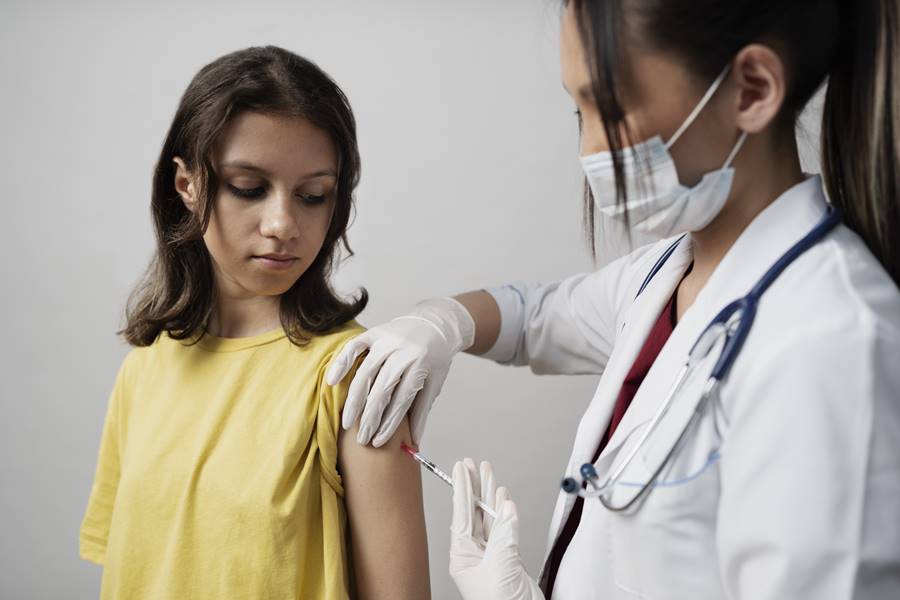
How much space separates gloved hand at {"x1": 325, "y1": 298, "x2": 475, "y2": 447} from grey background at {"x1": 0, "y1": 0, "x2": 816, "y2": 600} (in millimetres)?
632

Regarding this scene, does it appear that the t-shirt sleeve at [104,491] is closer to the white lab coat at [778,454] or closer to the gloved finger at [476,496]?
the gloved finger at [476,496]

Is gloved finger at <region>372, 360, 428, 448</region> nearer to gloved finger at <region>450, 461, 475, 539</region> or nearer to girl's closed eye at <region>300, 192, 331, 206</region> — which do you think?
gloved finger at <region>450, 461, 475, 539</region>

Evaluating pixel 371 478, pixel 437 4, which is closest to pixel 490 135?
pixel 437 4

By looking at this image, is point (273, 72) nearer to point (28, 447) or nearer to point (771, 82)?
point (771, 82)

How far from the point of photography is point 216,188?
1.32 metres

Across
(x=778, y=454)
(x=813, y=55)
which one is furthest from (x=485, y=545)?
(x=813, y=55)

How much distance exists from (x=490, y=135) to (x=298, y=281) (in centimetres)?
81

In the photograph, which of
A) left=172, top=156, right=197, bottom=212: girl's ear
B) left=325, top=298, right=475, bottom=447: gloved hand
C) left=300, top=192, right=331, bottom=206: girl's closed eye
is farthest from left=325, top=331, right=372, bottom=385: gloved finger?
left=172, top=156, right=197, bottom=212: girl's ear

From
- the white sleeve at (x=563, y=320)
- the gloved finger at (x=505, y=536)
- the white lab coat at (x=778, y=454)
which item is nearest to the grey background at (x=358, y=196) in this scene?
the white sleeve at (x=563, y=320)

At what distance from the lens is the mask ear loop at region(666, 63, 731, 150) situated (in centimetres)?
94

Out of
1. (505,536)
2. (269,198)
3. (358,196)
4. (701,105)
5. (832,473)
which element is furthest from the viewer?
(358,196)

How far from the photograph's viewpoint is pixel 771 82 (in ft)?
3.06

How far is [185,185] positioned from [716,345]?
91 cm

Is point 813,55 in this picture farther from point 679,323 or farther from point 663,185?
point 679,323
